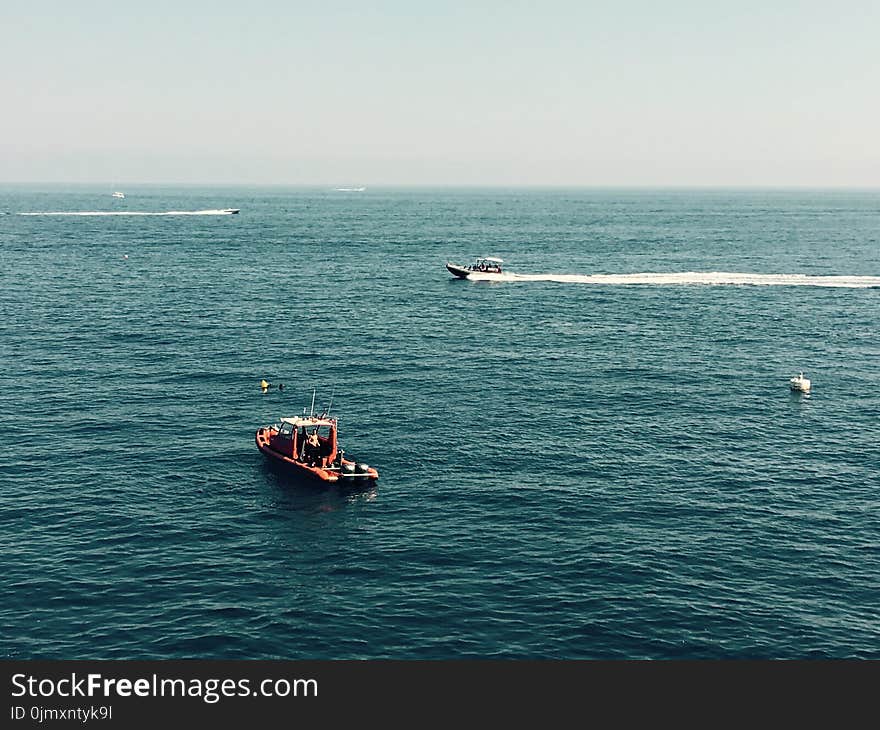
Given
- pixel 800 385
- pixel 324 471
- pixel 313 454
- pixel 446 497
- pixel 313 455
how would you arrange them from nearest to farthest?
pixel 446 497
pixel 324 471
pixel 313 455
pixel 313 454
pixel 800 385

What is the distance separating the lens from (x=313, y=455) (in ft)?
259

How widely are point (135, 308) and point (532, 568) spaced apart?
11519 centimetres

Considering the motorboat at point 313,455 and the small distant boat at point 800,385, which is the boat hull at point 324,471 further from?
the small distant boat at point 800,385

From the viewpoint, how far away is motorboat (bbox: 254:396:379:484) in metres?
75.6

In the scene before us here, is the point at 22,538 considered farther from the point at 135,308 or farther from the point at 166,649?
the point at 135,308

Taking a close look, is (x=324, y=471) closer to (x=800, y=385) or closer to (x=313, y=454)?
(x=313, y=454)

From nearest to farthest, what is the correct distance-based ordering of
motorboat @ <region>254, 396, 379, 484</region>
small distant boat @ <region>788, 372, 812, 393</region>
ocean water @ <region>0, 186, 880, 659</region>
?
ocean water @ <region>0, 186, 880, 659</region> → motorboat @ <region>254, 396, 379, 484</region> → small distant boat @ <region>788, 372, 812, 393</region>

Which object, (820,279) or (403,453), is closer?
(403,453)

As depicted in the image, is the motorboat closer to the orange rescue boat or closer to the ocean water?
the orange rescue boat


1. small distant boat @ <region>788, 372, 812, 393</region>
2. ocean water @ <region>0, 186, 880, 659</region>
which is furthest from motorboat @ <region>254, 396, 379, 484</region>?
small distant boat @ <region>788, 372, 812, 393</region>

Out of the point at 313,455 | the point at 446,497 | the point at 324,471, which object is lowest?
the point at 446,497

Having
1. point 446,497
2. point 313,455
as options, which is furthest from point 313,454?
point 446,497

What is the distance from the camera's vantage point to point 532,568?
60.4 meters

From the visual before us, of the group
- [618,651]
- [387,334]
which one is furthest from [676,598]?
[387,334]
